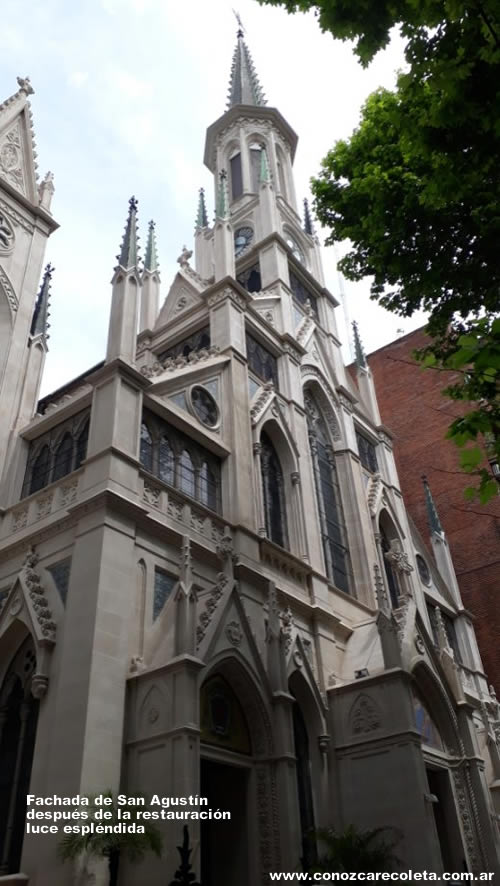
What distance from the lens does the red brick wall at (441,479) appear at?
34.4 metres

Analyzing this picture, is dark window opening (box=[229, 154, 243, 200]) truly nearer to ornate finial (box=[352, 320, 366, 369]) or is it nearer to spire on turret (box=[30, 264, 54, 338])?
ornate finial (box=[352, 320, 366, 369])

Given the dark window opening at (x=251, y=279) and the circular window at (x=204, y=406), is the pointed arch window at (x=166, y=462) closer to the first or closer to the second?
the circular window at (x=204, y=406)

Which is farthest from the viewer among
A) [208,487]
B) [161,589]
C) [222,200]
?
[222,200]

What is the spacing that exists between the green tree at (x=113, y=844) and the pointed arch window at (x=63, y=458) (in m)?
8.72

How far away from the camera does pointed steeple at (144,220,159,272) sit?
30886 mm

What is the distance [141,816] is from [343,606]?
38.8 ft

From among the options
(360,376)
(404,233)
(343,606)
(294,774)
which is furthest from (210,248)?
(294,774)

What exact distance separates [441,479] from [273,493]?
19694 mm

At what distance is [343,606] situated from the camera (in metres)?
22.2

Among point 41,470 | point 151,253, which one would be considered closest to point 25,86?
point 151,253

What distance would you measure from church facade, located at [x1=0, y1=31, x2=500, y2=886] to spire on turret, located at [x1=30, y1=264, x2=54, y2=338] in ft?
0.24

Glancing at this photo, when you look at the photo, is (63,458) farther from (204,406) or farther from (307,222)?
(307,222)

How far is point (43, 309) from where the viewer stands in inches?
931

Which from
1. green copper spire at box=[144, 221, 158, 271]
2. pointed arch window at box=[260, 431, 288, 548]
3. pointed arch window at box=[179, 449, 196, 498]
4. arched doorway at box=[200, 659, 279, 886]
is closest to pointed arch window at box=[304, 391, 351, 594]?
pointed arch window at box=[260, 431, 288, 548]
